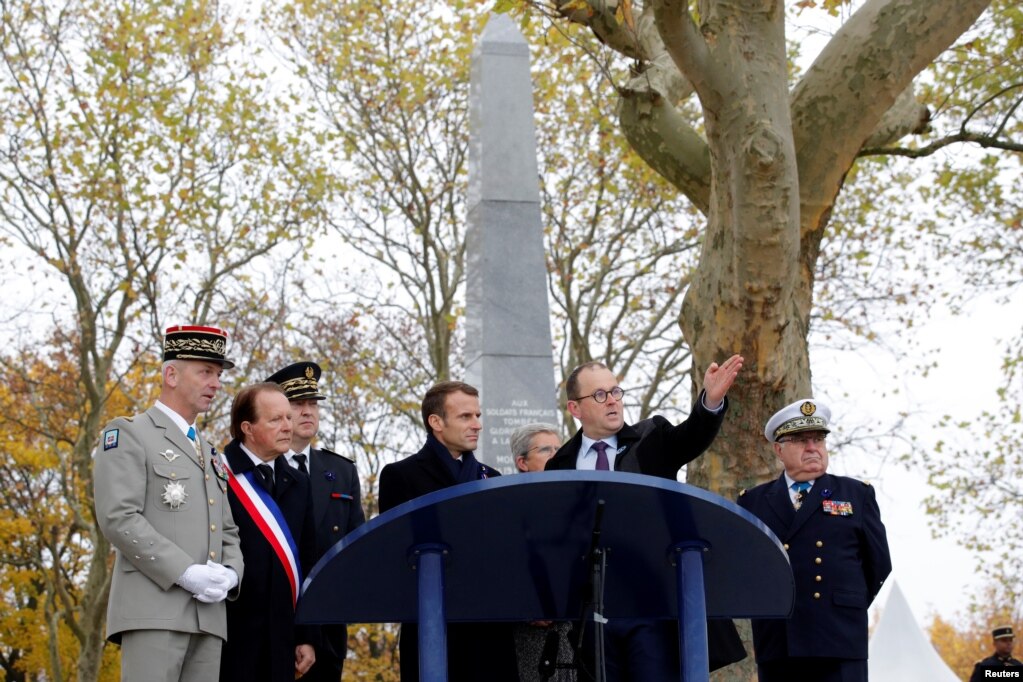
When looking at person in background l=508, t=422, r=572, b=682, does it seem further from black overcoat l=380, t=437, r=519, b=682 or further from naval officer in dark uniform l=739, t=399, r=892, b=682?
naval officer in dark uniform l=739, t=399, r=892, b=682

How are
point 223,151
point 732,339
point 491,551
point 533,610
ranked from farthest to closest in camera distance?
point 223,151, point 732,339, point 533,610, point 491,551

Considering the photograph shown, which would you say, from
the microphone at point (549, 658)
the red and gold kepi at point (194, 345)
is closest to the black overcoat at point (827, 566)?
the microphone at point (549, 658)

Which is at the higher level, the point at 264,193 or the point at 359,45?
the point at 359,45

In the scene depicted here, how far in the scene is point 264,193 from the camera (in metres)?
19.4

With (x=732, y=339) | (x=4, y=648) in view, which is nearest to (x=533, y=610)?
(x=732, y=339)

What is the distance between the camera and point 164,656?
4137 mm

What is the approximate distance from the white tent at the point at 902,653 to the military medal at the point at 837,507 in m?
8.79

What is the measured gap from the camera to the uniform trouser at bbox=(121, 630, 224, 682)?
412cm

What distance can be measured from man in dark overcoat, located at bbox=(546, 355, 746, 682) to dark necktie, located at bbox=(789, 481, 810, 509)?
0.68 m

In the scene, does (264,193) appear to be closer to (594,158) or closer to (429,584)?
(594,158)

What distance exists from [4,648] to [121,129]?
569 inches

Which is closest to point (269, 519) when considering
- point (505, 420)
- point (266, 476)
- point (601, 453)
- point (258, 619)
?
point (266, 476)

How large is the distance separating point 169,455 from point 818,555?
249 centimetres

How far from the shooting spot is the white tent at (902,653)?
13.1 m
